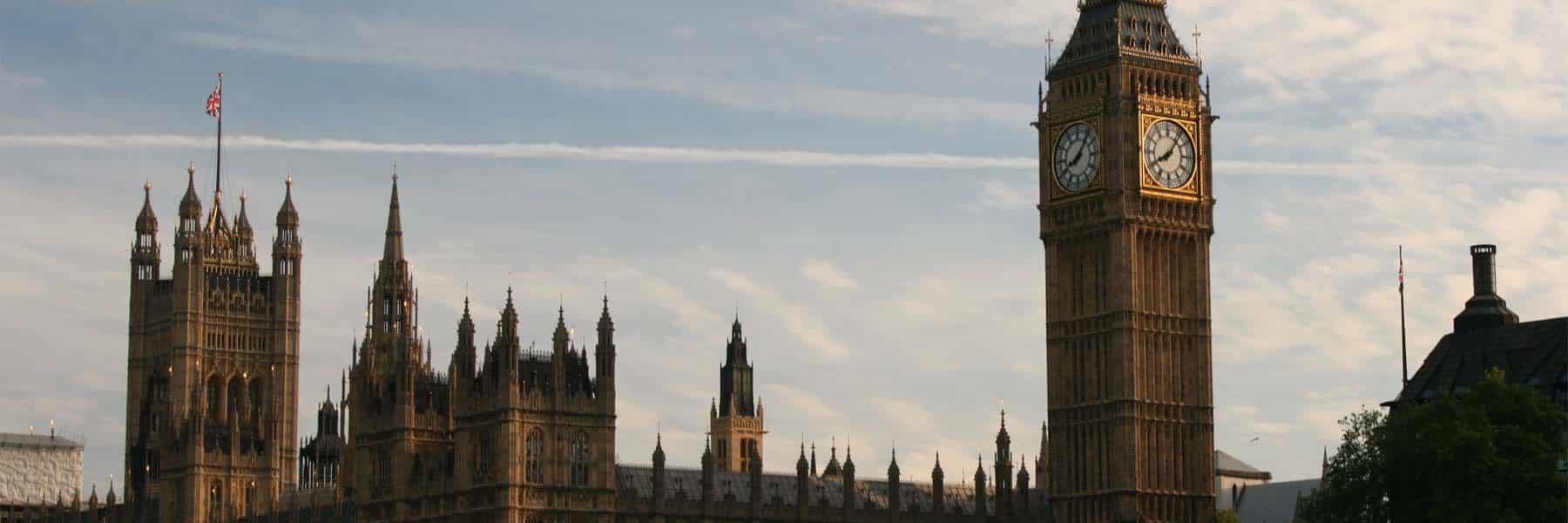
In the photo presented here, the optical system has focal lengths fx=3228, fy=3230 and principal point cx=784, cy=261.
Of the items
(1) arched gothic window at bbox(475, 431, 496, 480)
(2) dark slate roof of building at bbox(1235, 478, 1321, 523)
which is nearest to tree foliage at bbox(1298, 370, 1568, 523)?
(1) arched gothic window at bbox(475, 431, 496, 480)

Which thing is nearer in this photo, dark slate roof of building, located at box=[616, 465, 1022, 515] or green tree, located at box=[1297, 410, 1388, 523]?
green tree, located at box=[1297, 410, 1388, 523]

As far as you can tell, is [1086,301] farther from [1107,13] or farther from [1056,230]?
[1107,13]

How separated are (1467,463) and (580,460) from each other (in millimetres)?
49192

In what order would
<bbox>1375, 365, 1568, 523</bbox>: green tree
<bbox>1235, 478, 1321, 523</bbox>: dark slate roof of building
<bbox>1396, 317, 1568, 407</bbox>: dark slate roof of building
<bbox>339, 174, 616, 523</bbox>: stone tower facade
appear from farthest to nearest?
<bbox>1235, 478, 1321, 523</bbox>: dark slate roof of building
<bbox>339, 174, 616, 523</bbox>: stone tower facade
<bbox>1396, 317, 1568, 407</bbox>: dark slate roof of building
<bbox>1375, 365, 1568, 523</bbox>: green tree

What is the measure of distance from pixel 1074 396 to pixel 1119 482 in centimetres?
558

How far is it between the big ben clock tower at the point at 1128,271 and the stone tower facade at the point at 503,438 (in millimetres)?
23701

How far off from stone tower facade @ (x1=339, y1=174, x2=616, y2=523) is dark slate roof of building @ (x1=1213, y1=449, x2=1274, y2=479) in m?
48.0

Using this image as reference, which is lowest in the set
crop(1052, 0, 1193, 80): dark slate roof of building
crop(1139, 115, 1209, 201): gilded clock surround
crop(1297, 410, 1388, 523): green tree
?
crop(1297, 410, 1388, 523): green tree

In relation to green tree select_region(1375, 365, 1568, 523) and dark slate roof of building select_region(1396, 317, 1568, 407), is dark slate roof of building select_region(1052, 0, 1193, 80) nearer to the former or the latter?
dark slate roof of building select_region(1396, 317, 1568, 407)

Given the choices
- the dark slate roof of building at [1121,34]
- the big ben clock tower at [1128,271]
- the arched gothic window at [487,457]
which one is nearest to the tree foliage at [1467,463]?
the big ben clock tower at [1128,271]

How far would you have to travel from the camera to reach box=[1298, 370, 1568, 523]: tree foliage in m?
116

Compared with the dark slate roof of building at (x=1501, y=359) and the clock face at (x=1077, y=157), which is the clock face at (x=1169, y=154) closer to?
the clock face at (x=1077, y=157)

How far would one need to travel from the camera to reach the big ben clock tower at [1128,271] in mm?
157500

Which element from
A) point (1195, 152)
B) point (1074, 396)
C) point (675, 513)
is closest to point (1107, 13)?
point (1195, 152)
